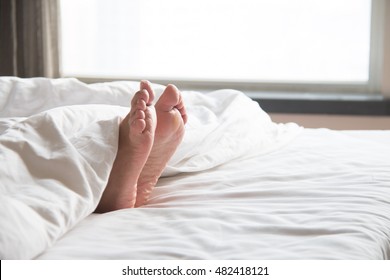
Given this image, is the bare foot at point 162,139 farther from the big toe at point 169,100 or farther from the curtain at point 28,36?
the curtain at point 28,36

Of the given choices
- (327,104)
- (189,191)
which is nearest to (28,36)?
(327,104)

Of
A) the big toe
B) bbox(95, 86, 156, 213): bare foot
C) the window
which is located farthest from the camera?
the window

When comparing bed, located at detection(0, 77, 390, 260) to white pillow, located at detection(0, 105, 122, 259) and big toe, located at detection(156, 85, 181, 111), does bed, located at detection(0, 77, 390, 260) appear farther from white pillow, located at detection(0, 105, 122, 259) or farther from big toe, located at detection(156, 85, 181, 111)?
big toe, located at detection(156, 85, 181, 111)

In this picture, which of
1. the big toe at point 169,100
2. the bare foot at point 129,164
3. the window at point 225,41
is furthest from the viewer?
the window at point 225,41

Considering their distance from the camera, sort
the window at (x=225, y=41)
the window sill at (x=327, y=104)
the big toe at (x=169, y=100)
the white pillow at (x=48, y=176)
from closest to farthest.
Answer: the white pillow at (x=48, y=176) < the big toe at (x=169, y=100) < the window sill at (x=327, y=104) < the window at (x=225, y=41)

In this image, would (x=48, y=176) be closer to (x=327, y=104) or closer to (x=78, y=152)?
(x=78, y=152)

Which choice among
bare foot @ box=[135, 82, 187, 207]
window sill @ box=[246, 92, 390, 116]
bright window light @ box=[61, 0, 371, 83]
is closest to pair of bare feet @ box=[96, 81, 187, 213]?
bare foot @ box=[135, 82, 187, 207]

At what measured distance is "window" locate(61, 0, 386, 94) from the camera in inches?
121

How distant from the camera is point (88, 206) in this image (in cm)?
116

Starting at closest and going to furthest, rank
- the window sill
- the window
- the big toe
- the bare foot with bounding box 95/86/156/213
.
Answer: the bare foot with bounding box 95/86/156/213 < the big toe < the window sill < the window

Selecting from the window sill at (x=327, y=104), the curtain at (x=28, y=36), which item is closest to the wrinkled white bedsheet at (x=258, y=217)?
the window sill at (x=327, y=104)

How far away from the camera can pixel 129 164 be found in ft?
4.27

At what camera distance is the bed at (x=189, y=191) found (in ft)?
3.38

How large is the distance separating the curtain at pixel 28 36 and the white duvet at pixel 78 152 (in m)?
1.31
